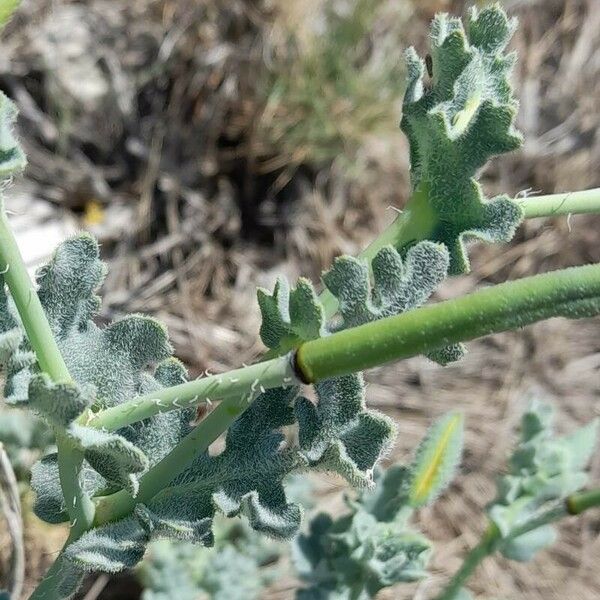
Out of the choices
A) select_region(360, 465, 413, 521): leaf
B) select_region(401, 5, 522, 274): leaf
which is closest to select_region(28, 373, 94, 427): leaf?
select_region(401, 5, 522, 274): leaf

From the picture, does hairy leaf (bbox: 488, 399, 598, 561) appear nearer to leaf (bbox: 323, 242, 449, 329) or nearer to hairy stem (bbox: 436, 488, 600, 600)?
hairy stem (bbox: 436, 488, 600, 600)

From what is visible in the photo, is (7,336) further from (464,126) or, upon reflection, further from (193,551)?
(193,551)

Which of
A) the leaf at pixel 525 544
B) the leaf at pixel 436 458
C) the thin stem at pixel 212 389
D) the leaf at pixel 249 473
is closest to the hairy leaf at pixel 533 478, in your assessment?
the leaf at pixel 525 544

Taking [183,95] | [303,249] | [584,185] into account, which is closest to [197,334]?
[303,249]

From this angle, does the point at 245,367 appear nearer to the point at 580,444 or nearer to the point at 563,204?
the point at 563,204

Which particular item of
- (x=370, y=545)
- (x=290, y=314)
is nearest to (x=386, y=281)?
(x=290, y=314)
